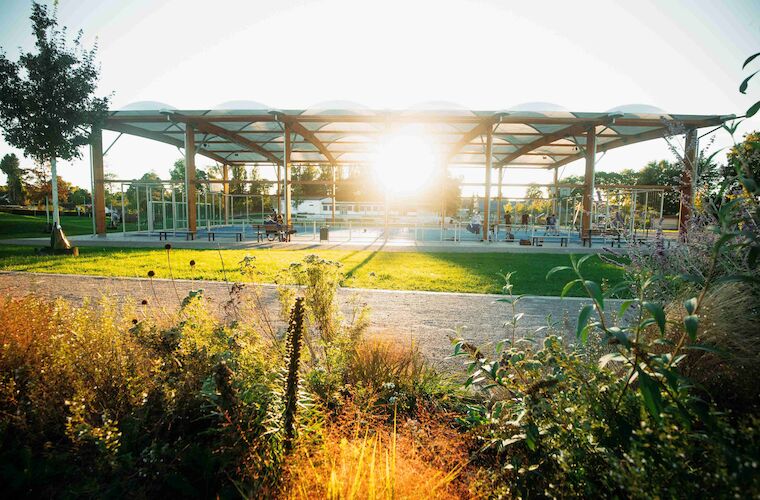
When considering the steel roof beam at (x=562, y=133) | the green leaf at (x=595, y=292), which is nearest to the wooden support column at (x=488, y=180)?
the steel roof beam at (x=562, y=133)

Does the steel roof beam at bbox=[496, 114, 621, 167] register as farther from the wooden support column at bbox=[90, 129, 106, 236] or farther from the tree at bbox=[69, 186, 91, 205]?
the tree at bbox=[69, 186, 91, 205]

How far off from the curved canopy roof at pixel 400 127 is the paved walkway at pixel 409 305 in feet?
37.0

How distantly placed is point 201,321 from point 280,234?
15.4m

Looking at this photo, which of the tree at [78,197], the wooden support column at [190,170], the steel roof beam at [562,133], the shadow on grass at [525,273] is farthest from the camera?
the tree at [78,197]

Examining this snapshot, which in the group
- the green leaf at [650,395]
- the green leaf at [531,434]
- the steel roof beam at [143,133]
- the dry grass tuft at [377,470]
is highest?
the steel roof beam at [143,133]

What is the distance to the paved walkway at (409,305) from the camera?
459 centimetres

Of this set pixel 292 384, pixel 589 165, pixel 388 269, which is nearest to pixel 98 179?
pixel 388 269

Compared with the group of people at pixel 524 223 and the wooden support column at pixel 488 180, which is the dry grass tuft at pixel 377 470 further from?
the group of people at pixel 524 223

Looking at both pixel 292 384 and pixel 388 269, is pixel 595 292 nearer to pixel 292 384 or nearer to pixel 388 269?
pixel 292 384

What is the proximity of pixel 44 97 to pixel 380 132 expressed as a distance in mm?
13240

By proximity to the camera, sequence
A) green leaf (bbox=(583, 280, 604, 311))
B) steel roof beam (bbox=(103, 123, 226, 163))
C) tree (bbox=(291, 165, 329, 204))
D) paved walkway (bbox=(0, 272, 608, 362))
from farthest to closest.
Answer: tree (bbox=(291, 165, 329, 204))
steel roof beam (bbox=(103, 123, 226, 163))
paved walkway (bbox=(0, 272, 608, 362))
green leaf (bbox=(583, 280, 604, 311))

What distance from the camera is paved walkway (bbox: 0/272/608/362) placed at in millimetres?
4587

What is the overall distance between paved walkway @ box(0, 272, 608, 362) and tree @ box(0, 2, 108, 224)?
6.63 meters

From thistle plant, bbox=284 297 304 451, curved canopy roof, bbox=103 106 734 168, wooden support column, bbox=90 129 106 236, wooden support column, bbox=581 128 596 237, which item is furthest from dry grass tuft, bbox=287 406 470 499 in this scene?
wooden support column, bbox=90 129 106 236
